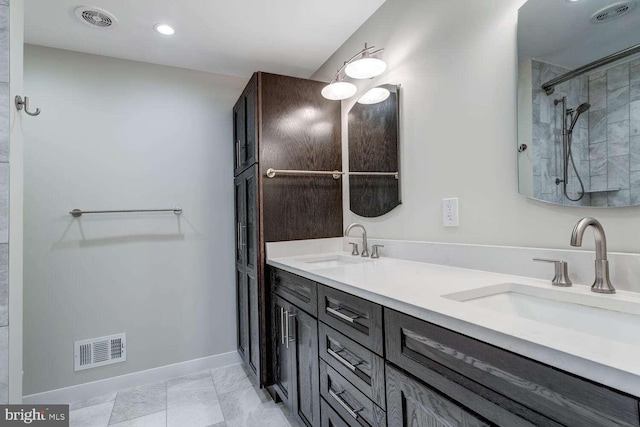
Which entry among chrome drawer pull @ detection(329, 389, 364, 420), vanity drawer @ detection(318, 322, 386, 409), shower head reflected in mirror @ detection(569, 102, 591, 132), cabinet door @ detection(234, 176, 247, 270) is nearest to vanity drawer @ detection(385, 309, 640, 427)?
vanity drawer @ detection(318, 322, 386, 409)

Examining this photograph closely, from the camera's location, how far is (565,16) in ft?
3.33

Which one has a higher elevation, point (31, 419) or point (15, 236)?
point (15, 236)

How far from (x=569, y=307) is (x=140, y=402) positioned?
7.58 feet

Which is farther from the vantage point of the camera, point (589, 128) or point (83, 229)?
point (83, 229)

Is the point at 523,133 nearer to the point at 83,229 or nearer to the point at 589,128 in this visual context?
the point at 589,128

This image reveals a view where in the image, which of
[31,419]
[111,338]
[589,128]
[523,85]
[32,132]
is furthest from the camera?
[111,338]

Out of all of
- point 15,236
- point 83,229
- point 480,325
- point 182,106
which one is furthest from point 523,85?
point 83,229

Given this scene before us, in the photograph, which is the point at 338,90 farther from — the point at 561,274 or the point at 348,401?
the point at 348,401

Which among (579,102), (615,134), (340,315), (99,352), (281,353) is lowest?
(99,352)

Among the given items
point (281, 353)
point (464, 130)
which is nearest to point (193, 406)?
point (281, 353)

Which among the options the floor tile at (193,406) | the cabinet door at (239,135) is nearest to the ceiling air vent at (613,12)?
the cabinet door at (239,135)

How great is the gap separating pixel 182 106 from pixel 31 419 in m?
1.98

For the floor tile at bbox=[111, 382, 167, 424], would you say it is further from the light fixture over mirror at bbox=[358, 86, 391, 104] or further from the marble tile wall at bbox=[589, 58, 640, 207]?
the marble tile wall at bbox=[589, 58, 640, 207]

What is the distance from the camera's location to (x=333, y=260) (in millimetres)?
1994
